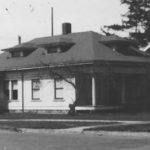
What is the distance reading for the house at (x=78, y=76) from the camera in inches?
1497

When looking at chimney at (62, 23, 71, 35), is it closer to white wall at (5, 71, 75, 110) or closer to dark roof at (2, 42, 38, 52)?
dark roof at (2, 42, 38, 52)

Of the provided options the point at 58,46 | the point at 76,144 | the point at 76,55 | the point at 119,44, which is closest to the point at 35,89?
the point at 58,46

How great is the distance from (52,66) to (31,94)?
4.24m

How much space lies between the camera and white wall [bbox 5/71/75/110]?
39.7 meters

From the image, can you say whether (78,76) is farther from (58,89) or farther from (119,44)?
(119,44)

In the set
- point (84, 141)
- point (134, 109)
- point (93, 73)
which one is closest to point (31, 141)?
point (84, 141)

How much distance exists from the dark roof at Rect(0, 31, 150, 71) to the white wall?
0.87 meters

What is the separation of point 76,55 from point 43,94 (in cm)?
402

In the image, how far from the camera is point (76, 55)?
39.9 metres

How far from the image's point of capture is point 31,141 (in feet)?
64.3

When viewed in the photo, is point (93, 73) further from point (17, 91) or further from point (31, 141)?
point (31, 141)

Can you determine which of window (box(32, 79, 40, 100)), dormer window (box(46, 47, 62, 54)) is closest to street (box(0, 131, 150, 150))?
window (box(32, 79, 40, 100))

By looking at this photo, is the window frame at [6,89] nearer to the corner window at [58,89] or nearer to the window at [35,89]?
the window at [35,89]

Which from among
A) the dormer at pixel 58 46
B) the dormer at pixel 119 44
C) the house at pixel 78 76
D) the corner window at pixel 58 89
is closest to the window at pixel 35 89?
the house at pixel 78 76
